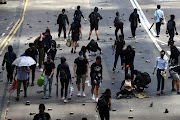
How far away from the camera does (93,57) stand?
2764 centimetres

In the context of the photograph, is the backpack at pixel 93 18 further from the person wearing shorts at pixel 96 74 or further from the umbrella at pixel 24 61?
the person wearing shorts at pixel 96 74

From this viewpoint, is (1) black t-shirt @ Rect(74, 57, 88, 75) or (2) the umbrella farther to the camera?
(1) black t-shirt @ Rect(74, 57, 88, 75)

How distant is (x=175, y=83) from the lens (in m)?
23.5

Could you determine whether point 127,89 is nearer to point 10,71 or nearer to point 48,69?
point 48,69

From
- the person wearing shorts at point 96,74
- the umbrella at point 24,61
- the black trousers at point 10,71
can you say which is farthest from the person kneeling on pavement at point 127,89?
the black trousers at point 10,71

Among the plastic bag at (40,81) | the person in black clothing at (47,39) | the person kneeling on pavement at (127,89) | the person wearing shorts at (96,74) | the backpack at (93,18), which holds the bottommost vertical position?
the person kneeling on pavement at (127,89)

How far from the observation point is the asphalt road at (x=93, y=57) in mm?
20455

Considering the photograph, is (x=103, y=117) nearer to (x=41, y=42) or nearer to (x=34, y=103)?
(x=34, y=103)

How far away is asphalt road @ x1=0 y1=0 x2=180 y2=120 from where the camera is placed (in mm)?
20455

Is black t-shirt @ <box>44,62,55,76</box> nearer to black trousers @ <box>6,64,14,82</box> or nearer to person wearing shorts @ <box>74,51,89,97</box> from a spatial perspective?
person wearing shorts @ <box>74,51,89,97</box>

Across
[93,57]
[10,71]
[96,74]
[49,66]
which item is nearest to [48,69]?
[49,66]

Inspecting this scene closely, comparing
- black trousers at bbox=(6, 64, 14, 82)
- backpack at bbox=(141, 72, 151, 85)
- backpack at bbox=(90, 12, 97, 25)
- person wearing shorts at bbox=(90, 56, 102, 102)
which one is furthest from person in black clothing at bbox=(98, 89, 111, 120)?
backpack at bbox=(90, 12, 97, 25)

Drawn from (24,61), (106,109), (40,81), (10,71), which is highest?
(24,61)

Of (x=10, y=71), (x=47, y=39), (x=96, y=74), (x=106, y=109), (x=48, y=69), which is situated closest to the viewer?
(x=106, y=109)
